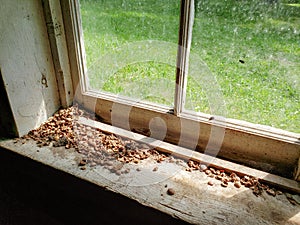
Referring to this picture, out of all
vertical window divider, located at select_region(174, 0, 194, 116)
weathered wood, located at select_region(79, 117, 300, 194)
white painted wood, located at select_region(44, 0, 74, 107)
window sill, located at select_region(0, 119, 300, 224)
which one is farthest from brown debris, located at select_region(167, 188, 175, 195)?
white painted wood, located at select_region(44, 0, 74, 107)

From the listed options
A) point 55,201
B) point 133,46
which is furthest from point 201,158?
point 55,201

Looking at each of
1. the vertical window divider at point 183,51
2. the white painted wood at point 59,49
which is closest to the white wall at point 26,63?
the white painted wood at point 59,49

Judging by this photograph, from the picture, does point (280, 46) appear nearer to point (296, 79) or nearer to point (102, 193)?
point (296, 79)

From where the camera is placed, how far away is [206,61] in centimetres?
77

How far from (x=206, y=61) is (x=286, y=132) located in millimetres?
313

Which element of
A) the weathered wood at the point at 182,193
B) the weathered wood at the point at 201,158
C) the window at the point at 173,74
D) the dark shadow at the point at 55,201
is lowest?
the dark shadow at the point at 55,201

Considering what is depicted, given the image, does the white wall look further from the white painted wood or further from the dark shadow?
the dark shadow

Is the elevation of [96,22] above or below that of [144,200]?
above

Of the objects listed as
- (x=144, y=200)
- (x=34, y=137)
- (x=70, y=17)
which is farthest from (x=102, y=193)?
(x=70, y=17)

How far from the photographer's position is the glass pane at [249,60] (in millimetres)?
652

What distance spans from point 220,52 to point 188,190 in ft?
1.37

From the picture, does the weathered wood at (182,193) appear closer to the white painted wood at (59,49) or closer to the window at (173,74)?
the window at (173,74)

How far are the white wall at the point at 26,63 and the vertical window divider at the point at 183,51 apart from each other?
19.0 inches

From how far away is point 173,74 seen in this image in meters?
0.82
